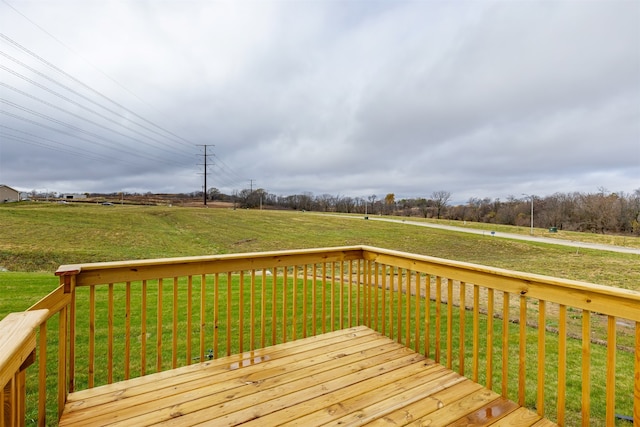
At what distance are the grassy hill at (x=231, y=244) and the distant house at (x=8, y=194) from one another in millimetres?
750

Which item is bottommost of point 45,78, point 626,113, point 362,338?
point 362,338

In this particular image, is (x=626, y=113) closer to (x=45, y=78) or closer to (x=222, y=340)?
(x=222, y=340)

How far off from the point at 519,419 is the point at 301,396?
1.36 m

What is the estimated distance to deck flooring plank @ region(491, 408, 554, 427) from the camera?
5.57 ft

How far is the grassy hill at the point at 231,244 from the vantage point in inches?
383

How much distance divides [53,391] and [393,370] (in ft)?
9.33

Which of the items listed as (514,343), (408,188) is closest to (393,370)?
(514,343)

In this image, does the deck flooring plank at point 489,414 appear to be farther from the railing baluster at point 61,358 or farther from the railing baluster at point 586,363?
the railing baluster at point 61,358

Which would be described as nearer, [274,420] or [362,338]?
[274,420]

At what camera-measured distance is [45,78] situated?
1661cm

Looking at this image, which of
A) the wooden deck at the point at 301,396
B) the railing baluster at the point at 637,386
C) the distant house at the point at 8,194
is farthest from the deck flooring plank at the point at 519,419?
the distant house at the point at 8,194

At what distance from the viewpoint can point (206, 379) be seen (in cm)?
213

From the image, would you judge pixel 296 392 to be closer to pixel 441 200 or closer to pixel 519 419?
pixel 519 419

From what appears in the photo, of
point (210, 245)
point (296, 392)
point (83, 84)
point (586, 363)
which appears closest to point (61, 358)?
point (296, 392)
